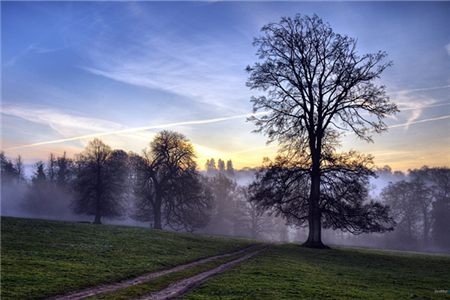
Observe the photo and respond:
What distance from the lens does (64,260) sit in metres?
14.0

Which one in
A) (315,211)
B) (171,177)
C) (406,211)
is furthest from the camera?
(406,211)

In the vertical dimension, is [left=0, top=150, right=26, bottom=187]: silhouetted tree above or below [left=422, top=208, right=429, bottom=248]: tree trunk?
above

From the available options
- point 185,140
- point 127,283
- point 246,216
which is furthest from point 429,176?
point 127,283

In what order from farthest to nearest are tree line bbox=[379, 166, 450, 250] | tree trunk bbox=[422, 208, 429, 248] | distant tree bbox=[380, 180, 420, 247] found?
distant tree bbox=[380, 180, 420, 247] → tree trunk bbox=[422, 208, 429, 248] → tree line bbox=[379, 166, 450, 250]

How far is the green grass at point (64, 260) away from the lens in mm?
9844

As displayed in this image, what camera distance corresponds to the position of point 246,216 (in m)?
76.3

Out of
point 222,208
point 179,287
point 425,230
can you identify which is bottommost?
point 425,230

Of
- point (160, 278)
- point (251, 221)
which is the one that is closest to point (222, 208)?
point (251, 221)

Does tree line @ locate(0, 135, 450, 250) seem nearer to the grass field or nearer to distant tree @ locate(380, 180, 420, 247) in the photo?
distant tree @ locate(380, 180, 420, 247)

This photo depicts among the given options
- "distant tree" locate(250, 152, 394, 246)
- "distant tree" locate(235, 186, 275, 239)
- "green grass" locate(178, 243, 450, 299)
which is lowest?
"distant tree" locate(235, 186, 275, 239)

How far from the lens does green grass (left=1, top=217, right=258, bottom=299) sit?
9844 mm

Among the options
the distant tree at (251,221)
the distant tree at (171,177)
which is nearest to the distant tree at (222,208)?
the distant tree at (251,221)

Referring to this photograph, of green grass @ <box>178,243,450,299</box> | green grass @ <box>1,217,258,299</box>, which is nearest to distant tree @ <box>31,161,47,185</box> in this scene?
green grass @ <box>1,217,258,299</box>

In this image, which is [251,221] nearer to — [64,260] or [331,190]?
[331,190]
